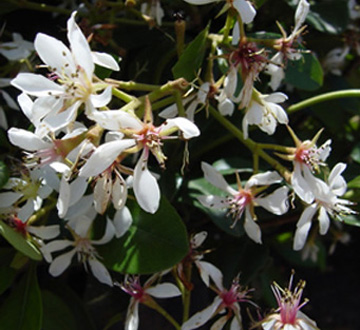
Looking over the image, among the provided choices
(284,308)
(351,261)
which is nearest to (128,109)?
(284,308)

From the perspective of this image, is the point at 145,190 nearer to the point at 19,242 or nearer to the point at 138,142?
the point at 138,142

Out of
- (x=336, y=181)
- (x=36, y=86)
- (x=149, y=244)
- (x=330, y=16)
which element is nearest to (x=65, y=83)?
(x=36, y=86)

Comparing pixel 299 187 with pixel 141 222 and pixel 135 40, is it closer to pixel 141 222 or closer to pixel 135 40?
pixel 141 222

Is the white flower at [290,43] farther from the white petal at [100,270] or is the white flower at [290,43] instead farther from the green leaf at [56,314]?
the green leaf at [56,314]

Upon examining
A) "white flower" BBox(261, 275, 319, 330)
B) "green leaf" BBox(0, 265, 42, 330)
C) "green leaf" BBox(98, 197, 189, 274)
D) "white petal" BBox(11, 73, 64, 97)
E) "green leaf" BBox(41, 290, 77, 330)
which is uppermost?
"white petal" BBox(11, 73, 64, 97)

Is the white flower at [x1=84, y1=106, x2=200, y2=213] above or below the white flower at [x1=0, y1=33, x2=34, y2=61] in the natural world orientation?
above

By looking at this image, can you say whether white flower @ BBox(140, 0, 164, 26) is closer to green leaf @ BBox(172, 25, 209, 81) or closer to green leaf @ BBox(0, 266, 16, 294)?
green leaf @ BBox(172, 25, 209, 81)

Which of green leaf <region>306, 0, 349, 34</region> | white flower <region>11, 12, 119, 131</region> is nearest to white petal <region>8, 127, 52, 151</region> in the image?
white flower <region>11, 12, 119, 131</region>

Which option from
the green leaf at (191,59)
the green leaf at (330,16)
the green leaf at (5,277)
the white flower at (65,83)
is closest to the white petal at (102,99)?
the white flower at (65,83)
